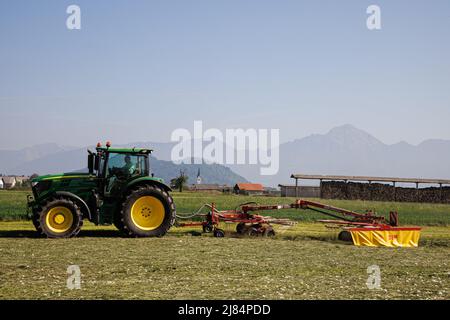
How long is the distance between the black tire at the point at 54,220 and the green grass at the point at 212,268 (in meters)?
0.42

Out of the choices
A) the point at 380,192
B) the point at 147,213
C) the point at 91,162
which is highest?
the point at 91,162

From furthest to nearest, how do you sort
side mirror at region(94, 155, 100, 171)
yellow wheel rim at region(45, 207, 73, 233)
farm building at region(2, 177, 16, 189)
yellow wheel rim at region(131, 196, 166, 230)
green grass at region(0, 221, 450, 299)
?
1. farm building at region(2, 177, 16, 189)
2. side mirror at region(94, 155, 100, 171)
3. yellow wheel rim at region(131, 196, 166, 230)
4. yellow wheel rim at region(45, 207, 73, 233)
5. green grass at region(0, 221, 450, 299)

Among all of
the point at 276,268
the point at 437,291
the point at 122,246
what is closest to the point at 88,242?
the point at 122,246

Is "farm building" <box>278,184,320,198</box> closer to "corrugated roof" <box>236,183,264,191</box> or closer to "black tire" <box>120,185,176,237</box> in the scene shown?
"corrugated roof" <box>236,183,264,191</box>

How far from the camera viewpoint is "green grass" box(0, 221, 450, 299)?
9297mm

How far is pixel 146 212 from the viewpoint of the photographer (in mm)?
16578

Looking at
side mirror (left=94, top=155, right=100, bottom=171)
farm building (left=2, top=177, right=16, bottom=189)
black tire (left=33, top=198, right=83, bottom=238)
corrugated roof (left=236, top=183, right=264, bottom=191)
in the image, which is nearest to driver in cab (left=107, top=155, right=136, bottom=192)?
side mirror (left=94, top=155, right=100, bottom=171)

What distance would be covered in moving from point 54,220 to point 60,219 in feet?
0.55

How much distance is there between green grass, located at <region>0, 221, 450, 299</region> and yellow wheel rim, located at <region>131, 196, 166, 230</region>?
64cm

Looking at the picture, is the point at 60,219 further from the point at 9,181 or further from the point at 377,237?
the point at 9,181

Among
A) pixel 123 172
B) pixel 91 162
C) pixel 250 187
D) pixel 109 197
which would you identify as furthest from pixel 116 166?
pixel 250 187

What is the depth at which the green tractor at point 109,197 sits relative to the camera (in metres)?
16.1

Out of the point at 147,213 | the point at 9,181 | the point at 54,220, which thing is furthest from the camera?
the point at 9,181

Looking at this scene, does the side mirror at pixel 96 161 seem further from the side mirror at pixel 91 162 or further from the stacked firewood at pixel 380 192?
the stacked firewood at pixel 380 192
